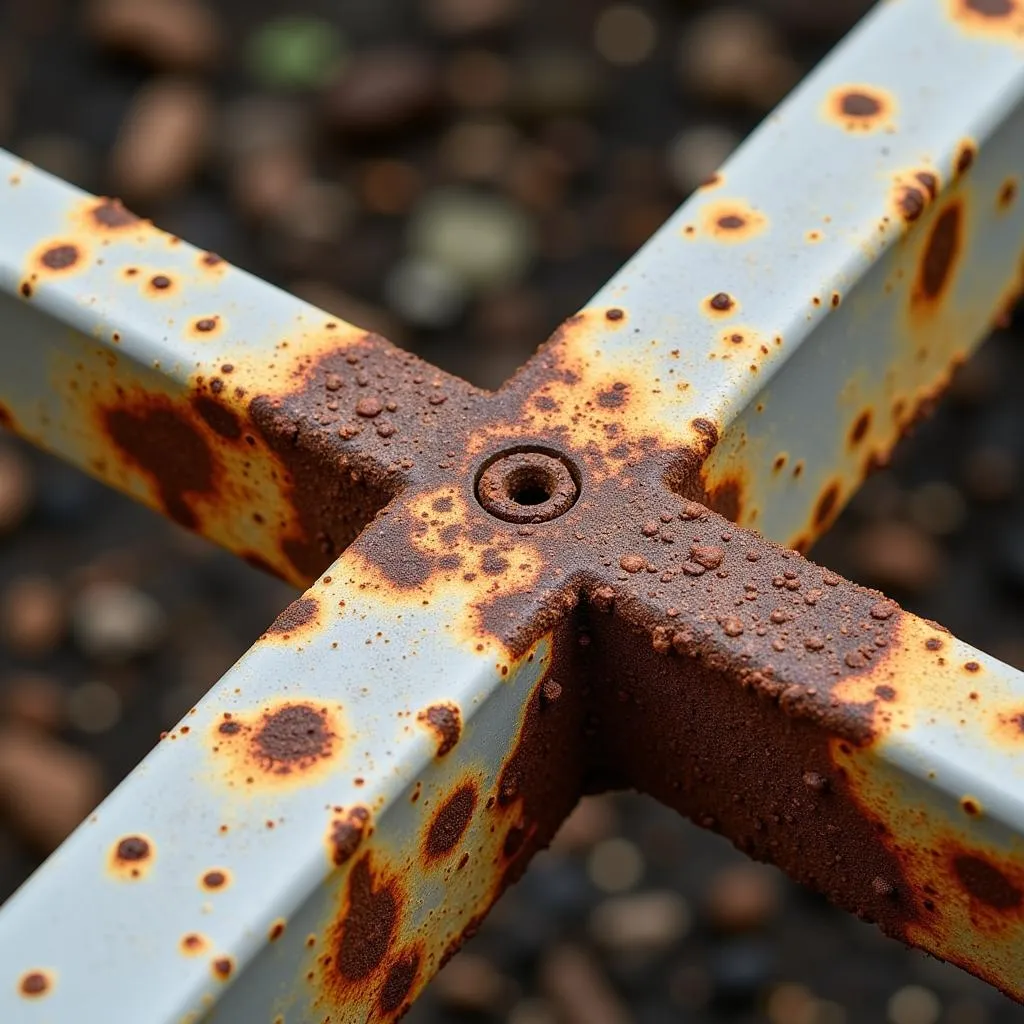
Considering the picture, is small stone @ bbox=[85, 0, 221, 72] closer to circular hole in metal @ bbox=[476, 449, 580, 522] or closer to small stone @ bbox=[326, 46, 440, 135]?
small stone @ bbox=[326, 46, 440, 135]

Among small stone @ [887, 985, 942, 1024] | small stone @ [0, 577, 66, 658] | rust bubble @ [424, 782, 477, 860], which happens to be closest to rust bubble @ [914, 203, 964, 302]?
rust bubble @ [424, 782, 477, 860]

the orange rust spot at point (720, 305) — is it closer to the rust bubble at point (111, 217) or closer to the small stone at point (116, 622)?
the rust bubble at point (111, 217)

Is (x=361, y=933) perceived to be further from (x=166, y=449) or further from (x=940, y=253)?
(x=940, y=253)

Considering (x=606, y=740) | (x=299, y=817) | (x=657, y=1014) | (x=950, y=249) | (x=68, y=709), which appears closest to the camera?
(x=299, y=817)

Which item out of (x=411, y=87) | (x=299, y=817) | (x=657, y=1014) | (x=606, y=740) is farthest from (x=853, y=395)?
(x=411, y=87)

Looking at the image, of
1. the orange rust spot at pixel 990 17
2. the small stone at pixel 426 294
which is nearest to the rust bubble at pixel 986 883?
the orange rust spot at pixel 990 17

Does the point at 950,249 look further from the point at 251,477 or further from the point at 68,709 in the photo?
the point at 68,709
